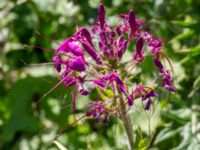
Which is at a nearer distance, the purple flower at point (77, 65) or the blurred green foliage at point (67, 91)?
the purple flower at point (77, 65)

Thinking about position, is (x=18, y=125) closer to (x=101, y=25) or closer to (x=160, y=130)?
(x=160, y=130)

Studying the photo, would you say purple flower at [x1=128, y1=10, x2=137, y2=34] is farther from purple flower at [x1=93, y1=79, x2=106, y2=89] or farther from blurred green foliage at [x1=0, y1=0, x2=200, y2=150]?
blurred green foliage at [x1=0, y1=0, x2=200, y2=150]

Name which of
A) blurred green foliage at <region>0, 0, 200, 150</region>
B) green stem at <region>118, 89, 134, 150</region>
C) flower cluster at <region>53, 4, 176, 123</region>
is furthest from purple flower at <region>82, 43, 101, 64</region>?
blurred green foliage at <region>0, 0, 200, 150</region>

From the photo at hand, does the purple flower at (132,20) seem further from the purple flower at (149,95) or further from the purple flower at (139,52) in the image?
the purple flower at (149,95)

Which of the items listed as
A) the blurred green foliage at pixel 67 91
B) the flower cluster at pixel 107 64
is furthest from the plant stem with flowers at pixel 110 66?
the blurred green foliage at pixel 67 91

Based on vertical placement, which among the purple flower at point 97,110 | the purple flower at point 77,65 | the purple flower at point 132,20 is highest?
the purple flower at point 132,20

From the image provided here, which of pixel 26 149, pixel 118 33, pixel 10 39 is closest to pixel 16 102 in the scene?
pixel 26 149

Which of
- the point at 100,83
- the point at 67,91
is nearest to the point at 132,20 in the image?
the point at 100,83

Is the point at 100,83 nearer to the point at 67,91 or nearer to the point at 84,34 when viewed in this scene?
the point at 84,34

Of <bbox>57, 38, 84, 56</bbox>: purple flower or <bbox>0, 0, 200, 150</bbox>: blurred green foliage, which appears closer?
<bbox>57, 38, 84, 56</bbox>: purple flower
